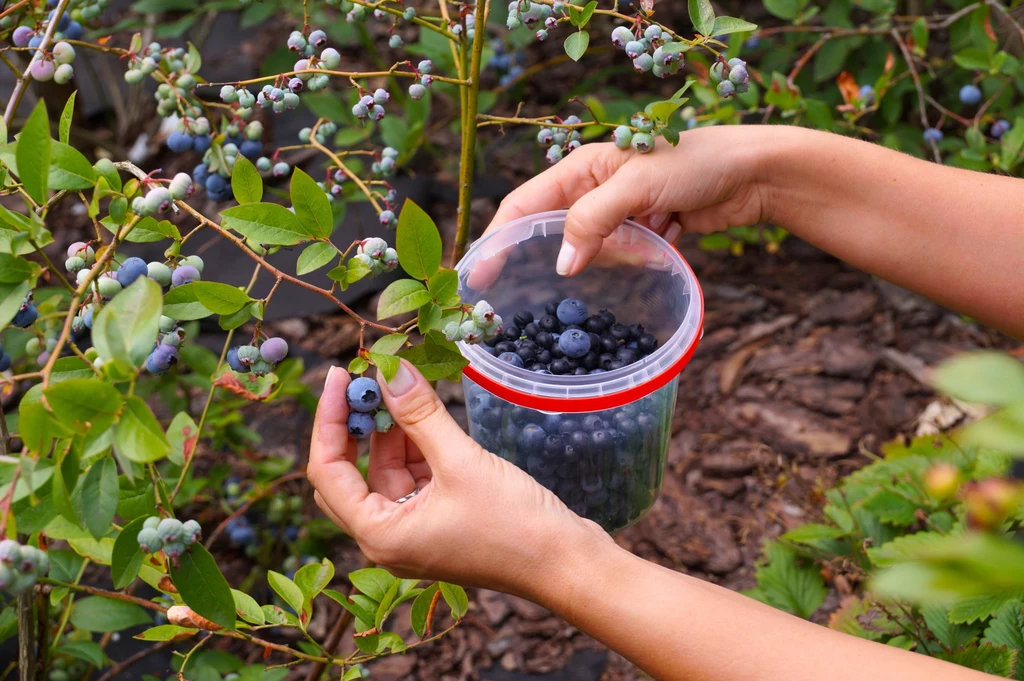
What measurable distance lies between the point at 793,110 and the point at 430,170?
1326mm

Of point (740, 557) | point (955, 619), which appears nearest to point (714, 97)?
point (740, 557)

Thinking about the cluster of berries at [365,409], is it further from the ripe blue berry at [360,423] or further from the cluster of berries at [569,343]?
the cluster of berries at [569,343]

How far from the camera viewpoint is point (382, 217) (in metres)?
1.40

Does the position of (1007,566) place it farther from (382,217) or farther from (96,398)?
(382,217)

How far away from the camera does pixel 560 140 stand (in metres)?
1.40

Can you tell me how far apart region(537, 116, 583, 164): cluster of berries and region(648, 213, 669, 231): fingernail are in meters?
0.21

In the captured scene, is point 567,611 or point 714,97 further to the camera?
point 714,97

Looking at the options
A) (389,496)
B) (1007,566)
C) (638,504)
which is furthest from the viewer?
(638,504)

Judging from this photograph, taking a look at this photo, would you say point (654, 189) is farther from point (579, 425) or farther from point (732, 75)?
point (579, 425)

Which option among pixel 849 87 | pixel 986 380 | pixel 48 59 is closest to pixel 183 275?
pixel 48 59

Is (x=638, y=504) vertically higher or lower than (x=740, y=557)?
higher

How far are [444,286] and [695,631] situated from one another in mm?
525

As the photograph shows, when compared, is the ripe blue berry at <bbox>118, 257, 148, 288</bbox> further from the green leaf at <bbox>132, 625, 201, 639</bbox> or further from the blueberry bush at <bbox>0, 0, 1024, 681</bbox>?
the green leaf at <bbox>132, 625, 201, 639</bbox>

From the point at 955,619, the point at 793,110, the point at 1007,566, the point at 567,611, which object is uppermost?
the point at 1007,566
